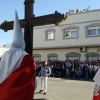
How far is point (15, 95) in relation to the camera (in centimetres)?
235

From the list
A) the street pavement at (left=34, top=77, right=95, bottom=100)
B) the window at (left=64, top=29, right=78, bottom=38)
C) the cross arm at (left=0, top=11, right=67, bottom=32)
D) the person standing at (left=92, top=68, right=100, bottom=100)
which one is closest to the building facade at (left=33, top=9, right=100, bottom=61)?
the window at (left=64, top=29, right=78, bottom=38)

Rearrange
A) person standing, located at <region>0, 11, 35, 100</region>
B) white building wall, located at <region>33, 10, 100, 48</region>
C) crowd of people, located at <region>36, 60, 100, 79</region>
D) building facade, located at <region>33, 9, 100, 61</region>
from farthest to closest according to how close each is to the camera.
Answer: white building wall, located at <region>33, 10, 100, 48</region> → building facade, located at <region>33, 9, 100, 61</region> → crowd of people, located at <region>36, 60, 100, 79</region> → person standing, located at <region>0, 11, 35, 100</region>

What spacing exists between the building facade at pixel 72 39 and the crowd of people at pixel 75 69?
3.58m

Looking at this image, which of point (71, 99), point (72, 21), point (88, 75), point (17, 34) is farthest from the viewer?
point (72, 21)

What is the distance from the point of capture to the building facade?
71.3 feet

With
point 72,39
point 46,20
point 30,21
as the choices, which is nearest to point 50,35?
point 72,39

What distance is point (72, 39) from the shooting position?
23.2 meters

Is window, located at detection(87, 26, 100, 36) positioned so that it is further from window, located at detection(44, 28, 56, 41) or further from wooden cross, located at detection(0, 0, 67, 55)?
wooden cross, located at detection(0, 0, 67, 55)

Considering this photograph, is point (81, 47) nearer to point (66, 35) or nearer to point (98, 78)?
point (66, 35)

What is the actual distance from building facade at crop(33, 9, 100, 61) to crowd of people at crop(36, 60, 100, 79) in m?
3.58

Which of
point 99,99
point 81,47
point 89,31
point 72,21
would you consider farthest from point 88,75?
point 99,99

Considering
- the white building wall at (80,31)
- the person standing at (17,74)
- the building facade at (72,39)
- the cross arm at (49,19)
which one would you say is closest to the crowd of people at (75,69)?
the building facade at (72,39)

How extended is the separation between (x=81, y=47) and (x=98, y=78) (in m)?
18.8

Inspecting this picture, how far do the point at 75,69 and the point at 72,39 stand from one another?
6214mm
